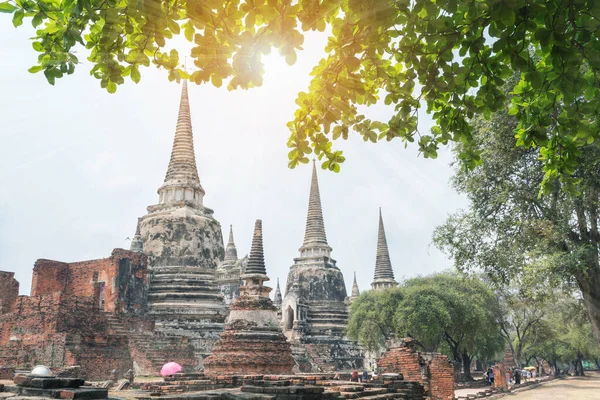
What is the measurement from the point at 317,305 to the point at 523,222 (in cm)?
2443

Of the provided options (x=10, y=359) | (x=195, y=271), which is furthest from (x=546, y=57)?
(x=195, y=271)

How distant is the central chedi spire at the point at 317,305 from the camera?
105 ft

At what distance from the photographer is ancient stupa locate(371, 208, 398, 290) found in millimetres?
42875

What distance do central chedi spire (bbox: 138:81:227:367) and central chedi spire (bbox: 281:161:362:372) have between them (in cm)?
677

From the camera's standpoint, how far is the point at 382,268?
1724 inches

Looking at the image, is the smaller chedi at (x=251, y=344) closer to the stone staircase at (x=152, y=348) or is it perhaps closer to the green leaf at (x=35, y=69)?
the stone staircase at (x=152, y=348)

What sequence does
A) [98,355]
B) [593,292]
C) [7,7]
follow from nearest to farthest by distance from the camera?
[7,7], [593,292], [98,355]

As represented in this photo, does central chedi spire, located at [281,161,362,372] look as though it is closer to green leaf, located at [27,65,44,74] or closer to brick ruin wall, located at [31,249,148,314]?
brick ruin wall, located at [31,249,148,314]

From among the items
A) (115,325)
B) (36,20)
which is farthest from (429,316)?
(36,20)

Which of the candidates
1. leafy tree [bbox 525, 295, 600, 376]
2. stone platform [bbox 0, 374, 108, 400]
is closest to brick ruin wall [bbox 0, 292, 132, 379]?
stone platform [bbox 0, 374, 108, 400]

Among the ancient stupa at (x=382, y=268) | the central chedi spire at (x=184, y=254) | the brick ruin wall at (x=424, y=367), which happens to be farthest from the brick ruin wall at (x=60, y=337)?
the ancient stupa at (x=382, y=268)

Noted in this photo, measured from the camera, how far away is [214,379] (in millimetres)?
11242

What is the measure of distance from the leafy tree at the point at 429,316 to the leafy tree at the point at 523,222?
17.4 meters

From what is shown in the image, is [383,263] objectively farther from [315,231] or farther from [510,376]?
[510,376]
